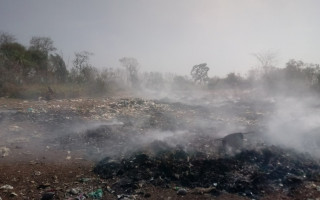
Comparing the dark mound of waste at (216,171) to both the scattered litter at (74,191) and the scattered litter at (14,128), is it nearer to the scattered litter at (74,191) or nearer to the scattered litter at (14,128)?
the scattered litter at (74,191)

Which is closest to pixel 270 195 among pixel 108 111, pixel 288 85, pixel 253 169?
pixel 253 169

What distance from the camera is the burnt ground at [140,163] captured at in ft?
19.7

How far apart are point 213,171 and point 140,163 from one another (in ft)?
5.58

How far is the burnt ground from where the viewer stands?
19.7 ft

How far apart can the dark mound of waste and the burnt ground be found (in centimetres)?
2

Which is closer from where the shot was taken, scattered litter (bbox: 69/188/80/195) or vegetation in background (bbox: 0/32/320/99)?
scattered litter (bbox: 69/188/80/195)

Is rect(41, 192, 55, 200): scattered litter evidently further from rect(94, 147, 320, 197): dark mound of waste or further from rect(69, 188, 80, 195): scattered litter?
rect(94, 147, 320, 197): dark mound of waste

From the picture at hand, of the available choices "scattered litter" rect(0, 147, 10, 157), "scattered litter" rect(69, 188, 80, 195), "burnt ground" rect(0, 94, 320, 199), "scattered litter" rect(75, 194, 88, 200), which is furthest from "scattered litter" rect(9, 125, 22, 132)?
"scattered litter" rect(75, 194, 88, 200)

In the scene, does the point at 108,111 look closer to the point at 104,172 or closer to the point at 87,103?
the point at 87,103

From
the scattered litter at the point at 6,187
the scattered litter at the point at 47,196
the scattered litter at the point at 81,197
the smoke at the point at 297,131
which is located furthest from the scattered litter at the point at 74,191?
the smoke at the point at 297,131

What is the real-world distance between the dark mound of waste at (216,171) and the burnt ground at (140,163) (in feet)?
0.07

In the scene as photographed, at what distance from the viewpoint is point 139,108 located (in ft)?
47.6

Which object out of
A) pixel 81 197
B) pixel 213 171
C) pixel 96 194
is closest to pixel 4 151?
pixel 81 197

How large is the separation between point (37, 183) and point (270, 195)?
4829 mm
